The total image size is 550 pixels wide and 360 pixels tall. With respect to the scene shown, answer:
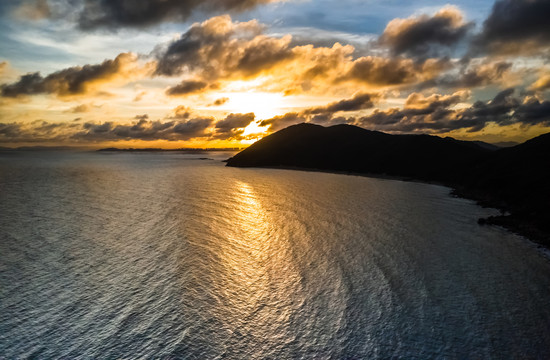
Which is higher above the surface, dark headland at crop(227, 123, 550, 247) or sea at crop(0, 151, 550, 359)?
dark headland at crop(227, 123, 550, 247)

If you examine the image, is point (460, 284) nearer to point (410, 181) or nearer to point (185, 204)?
point (185, 204)

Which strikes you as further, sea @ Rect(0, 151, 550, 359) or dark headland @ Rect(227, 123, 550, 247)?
dark headland @ Rect(227, 123, 550, 247)

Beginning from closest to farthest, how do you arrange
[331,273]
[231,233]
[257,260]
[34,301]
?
[34,301] < [331,273] < [257,260] < [231,233]

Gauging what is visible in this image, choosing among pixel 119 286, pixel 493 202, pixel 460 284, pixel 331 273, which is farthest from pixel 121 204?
pixel 493 202

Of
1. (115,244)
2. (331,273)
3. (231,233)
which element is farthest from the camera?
(231,233)

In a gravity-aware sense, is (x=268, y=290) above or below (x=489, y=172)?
below

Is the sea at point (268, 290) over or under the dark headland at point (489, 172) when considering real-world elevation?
under

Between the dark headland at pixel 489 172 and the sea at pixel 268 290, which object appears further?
the dark headland at pixel 489 172

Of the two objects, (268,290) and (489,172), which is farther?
(489,172)
